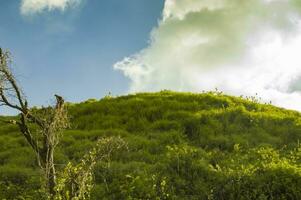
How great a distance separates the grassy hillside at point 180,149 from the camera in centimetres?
2127

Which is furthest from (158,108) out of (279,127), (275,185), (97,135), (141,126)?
(275,185)

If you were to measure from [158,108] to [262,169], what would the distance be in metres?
9.04

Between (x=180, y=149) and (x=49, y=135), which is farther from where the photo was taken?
(x=180, y=149)

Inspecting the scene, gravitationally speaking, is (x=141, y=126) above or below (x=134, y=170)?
above

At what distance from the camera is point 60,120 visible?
59.0 feet

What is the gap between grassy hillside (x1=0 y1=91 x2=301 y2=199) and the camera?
69.8ft

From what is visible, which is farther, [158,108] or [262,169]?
[158,108]

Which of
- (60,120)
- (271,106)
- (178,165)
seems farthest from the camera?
(271,106)

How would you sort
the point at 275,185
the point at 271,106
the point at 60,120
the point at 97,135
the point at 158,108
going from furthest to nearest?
the point at 271,106 → the point at 158,108 → the point at 97,135 → the point at 275,185 → the point at 60,120

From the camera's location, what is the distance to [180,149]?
79.1 ft

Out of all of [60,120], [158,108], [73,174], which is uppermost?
[158,108]

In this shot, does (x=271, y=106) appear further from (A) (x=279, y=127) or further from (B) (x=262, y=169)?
(B) (x=262, y=169)

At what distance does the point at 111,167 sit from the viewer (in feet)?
74.6

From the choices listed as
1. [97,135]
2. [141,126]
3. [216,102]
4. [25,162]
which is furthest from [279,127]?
[25,162]
